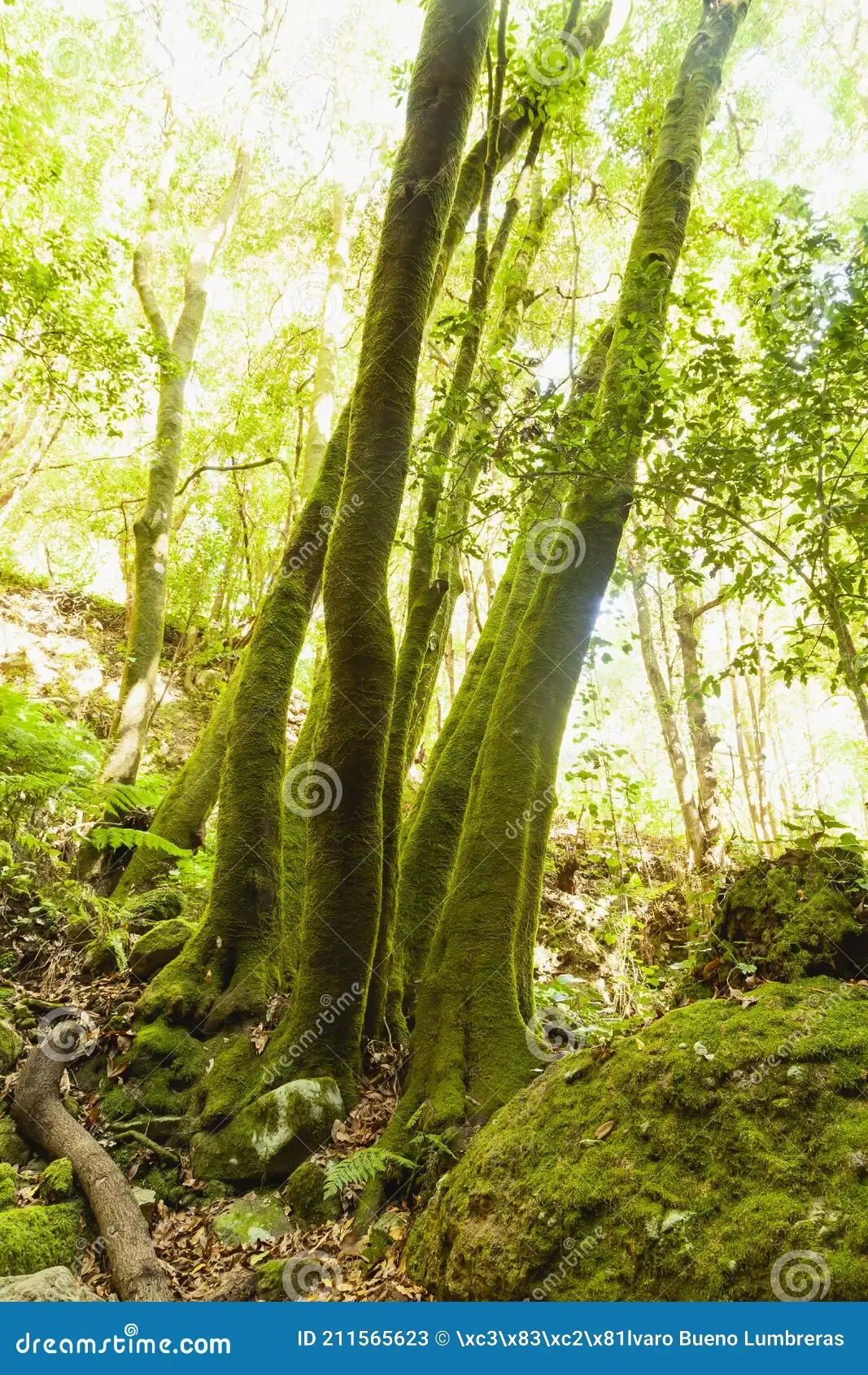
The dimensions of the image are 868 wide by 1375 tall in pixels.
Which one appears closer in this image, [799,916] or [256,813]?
[799,916]

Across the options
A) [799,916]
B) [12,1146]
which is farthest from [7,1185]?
[799,916]

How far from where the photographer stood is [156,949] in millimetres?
5738

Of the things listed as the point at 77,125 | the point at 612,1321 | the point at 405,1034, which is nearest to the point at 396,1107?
the point at 405,1034

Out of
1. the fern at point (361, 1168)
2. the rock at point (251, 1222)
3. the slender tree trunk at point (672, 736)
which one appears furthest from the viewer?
the slender tree trunk at point (672, 736)

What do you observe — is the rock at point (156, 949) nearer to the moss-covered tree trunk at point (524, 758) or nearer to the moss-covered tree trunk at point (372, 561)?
the moss-covered tree trunk at point (372, 561)

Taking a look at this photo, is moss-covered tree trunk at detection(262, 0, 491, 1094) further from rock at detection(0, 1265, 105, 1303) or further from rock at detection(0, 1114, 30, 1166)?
rock at detection(0, 1265, 105, 1303)

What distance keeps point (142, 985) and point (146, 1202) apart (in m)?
1.93

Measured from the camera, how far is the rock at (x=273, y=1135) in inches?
160

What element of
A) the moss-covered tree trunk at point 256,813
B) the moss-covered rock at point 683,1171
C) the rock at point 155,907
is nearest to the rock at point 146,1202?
the moss-covered tree trunk at point 256,813

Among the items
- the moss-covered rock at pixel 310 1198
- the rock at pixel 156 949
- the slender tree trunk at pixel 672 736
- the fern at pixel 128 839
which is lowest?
the moss-covered rock at pixel 310 1198

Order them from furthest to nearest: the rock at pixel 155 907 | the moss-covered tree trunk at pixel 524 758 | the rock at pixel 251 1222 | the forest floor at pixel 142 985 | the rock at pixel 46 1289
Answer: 1. the rock at pixel 155 907
2. the moss-covered tree trunk at pixel 524 758
3. the rock at pixel 251 1222
4. the forest floor at pixel 142 985
5. the rock at pixel 46 1289

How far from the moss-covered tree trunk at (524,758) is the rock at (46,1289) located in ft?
5.06

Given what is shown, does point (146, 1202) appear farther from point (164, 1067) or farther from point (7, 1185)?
point (164, 1067)

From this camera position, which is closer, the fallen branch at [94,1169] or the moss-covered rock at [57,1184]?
the fallen branch at [94,1169]
